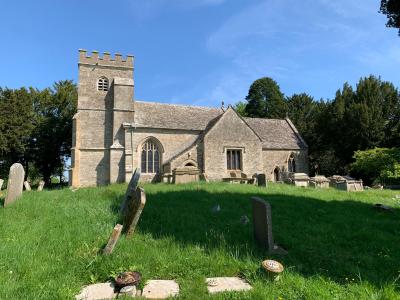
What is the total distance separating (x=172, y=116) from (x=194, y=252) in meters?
23.0

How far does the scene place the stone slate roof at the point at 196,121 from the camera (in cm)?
2700

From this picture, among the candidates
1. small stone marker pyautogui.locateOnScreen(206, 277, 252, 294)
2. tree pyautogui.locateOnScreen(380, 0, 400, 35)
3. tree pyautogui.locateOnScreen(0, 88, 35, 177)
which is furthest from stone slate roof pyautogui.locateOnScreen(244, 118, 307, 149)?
small stone marker pyautogui.locateOnScreen(206, 277, 252, 294)

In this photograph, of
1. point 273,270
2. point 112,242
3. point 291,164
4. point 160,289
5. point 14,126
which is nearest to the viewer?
point 160,289

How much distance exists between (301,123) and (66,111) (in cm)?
2865

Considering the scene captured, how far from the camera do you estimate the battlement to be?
28.0 meters

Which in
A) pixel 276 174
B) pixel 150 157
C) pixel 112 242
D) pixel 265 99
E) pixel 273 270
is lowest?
pixel 273 270

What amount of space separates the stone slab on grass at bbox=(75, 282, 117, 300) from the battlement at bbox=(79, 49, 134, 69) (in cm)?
2634

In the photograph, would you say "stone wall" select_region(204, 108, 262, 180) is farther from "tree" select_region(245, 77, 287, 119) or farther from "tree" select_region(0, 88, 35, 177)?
"tree" select_region(245, 77, 287, 119)

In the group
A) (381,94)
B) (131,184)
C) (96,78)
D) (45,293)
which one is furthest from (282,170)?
(45,293)

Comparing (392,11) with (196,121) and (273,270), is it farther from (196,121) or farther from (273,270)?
(196,121)

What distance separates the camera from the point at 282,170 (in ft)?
96.3

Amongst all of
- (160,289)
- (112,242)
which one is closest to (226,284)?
(160,289)

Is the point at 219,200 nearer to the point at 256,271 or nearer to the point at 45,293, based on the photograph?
the point at 256,271

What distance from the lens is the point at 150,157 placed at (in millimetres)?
26266
